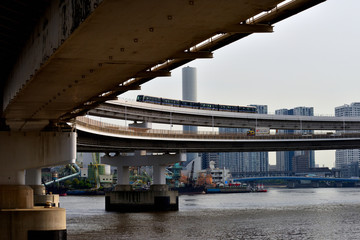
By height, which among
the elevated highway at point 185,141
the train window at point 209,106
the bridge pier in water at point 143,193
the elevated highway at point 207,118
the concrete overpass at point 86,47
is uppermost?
the train window at point 209,106

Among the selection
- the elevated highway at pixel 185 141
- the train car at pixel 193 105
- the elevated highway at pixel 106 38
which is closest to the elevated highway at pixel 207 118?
the elevated highway at pixel 185 141

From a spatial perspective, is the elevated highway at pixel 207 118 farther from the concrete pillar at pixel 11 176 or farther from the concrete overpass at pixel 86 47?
the concrete overpass at pixel 86 47

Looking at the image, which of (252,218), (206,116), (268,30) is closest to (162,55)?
(268,30)

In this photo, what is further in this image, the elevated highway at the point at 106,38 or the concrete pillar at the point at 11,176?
the concrete pillar at the point at 11,176

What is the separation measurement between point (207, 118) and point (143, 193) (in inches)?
772

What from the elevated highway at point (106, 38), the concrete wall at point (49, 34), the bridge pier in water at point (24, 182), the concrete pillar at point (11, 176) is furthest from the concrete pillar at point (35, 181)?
the concrete wall at point (49, 34)

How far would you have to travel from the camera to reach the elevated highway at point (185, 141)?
7819 cm

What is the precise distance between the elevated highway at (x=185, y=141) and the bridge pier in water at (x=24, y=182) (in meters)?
19.6

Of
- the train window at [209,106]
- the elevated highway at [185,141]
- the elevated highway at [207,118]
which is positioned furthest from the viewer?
the train window at [209,106]

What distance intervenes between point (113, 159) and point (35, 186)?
19.5m

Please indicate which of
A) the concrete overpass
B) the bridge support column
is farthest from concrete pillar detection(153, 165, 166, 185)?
the concrete overpass

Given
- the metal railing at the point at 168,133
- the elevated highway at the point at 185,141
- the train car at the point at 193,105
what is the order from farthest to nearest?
the train car at the point at 193,105 < the elevated highway at the point at 185,141 < the metal railing at the point at 168,133

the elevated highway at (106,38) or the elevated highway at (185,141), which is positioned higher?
the elevated highway at (106,38)

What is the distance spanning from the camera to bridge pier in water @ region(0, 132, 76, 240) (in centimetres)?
3878
